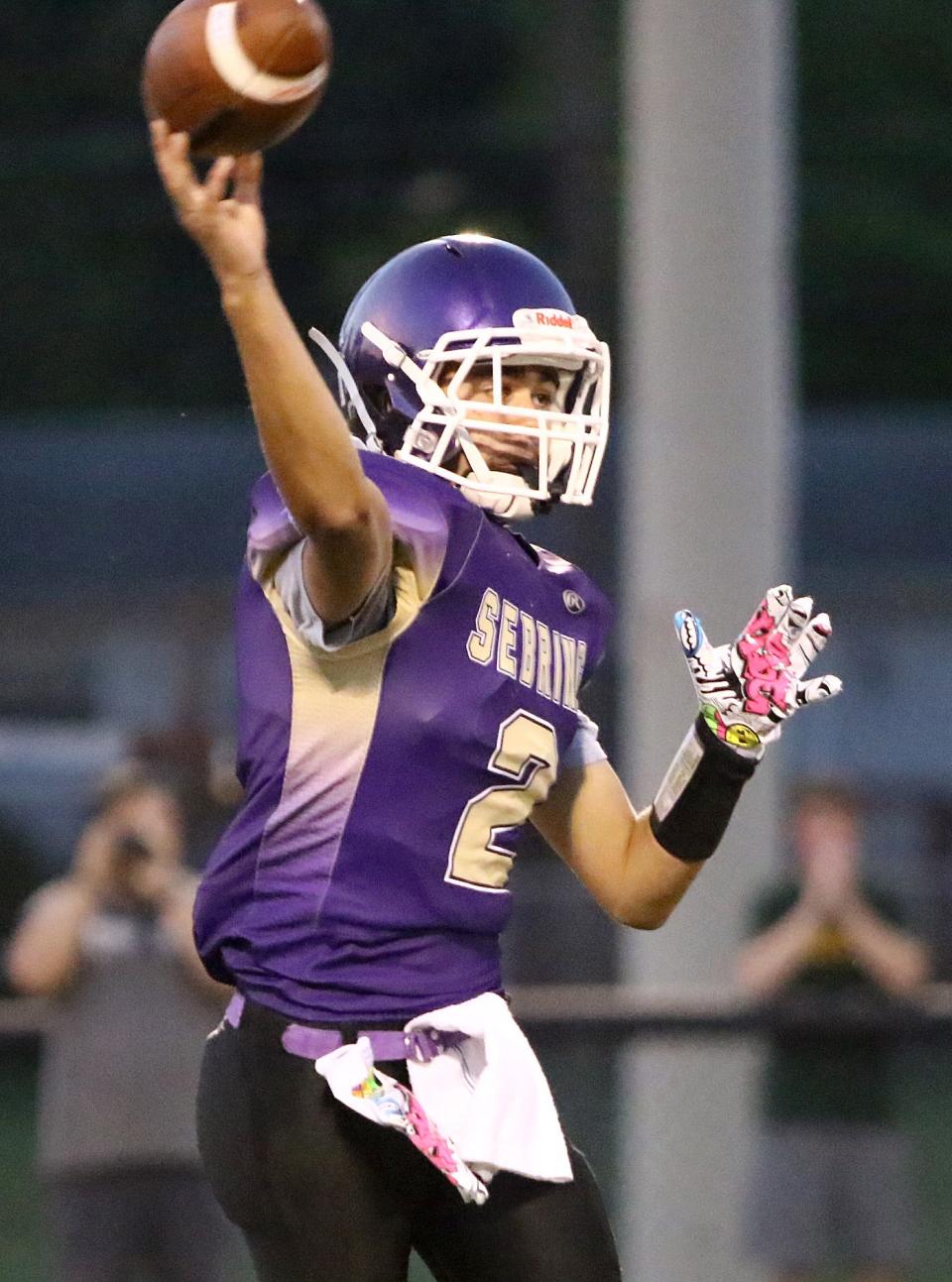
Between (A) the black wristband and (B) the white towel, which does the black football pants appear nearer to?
(B) the white towel

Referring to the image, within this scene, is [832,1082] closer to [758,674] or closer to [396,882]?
[758,674]

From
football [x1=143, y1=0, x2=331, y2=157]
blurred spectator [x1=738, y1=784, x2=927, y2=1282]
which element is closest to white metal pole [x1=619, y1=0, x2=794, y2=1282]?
blurred spectator [x1=738, y1=784, x2=927, y2=1282]

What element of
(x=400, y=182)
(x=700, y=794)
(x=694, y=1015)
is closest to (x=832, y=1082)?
(x=694, y=1015)

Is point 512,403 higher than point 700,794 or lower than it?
higher

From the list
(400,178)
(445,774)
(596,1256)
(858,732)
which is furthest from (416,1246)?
(400,178)

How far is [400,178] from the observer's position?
15773 millimetres

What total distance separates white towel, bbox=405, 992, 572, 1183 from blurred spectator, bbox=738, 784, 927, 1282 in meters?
2.46

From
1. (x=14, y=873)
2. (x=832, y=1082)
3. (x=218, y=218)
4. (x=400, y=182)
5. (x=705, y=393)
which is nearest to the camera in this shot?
(x=218, y=218)

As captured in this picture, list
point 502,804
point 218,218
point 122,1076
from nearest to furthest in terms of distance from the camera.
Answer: point 218,218 → point 502,804 → point 122,1076

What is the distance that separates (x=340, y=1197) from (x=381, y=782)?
488 mm

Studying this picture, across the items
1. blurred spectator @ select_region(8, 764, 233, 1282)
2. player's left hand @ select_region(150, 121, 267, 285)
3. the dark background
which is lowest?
blurred spectator @ select_region(8, 764, 233, 1282)

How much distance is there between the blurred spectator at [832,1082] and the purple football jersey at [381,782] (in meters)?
2.53

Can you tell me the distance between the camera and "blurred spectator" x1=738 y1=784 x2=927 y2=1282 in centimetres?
525

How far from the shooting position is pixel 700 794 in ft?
10.3
